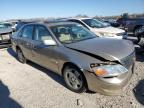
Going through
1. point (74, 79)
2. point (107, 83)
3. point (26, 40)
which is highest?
point (26, 40)

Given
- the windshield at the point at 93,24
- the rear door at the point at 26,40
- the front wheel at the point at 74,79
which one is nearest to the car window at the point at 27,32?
the rear door at the point at 26,40

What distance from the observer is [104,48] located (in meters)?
4.22

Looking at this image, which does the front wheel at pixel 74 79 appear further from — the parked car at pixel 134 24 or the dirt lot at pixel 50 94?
the parked car at pixel 134 24

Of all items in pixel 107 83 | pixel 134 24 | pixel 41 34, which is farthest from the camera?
pixel 134 24

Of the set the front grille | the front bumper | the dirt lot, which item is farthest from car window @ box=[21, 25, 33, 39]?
the front grille

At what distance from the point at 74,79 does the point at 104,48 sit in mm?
982

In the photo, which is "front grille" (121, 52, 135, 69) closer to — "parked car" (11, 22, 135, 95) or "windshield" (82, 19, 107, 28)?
"parked car" (11, 22, 135, 95)

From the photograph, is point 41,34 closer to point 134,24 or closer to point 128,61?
point 128,61

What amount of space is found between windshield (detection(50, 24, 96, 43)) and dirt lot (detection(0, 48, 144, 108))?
1.19 m

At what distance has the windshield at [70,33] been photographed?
5005 millimetres

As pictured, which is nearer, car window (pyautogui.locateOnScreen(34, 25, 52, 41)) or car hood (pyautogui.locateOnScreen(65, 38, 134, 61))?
car hood (pyautogui.locateOnScreen(65, 38, 134, 61))

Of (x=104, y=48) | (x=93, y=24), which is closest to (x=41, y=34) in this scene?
(x=104, y=48)

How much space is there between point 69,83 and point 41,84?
2.97ft

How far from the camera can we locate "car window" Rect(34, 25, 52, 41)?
518 cm
